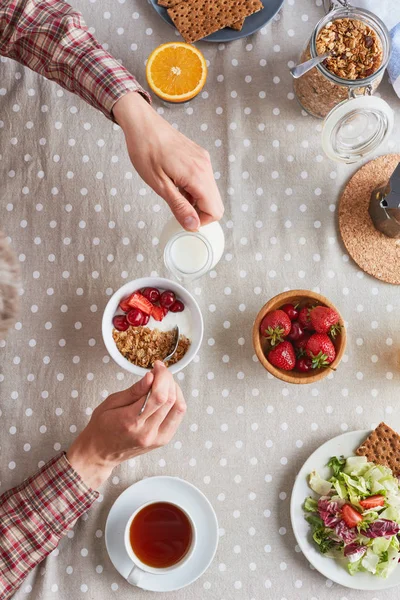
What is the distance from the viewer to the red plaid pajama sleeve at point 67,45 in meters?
1.26

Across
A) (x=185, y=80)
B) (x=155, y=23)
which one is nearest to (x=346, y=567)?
(x=185, y=80)

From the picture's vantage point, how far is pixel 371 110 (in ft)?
4.19

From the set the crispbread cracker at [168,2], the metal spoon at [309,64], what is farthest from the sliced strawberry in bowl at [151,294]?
the crispbread cracker at [168,2]

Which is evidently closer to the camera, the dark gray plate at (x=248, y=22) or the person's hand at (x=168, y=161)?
the person's hand at (x=168, y=161)

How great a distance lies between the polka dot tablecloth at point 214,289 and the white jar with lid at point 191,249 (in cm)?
12

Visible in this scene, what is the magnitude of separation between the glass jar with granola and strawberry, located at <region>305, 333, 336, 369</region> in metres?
0.40

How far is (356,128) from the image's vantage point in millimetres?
1345

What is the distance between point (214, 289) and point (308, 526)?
544mm

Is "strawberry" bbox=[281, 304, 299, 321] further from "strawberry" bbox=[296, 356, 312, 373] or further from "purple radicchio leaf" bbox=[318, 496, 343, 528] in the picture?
"purple radicchio leaf" bbox=[318, 496, 343, 528]

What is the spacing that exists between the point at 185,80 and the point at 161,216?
0.99 ft

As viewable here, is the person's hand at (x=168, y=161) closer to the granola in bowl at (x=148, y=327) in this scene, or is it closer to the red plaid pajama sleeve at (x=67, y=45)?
the red plaid pajama sleeve at (x=67, y=45)

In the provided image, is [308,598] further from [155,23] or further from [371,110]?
[155,23]

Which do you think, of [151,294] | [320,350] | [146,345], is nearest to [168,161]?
[151,294]

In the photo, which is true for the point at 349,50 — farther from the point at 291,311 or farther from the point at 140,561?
the point at 140,561
